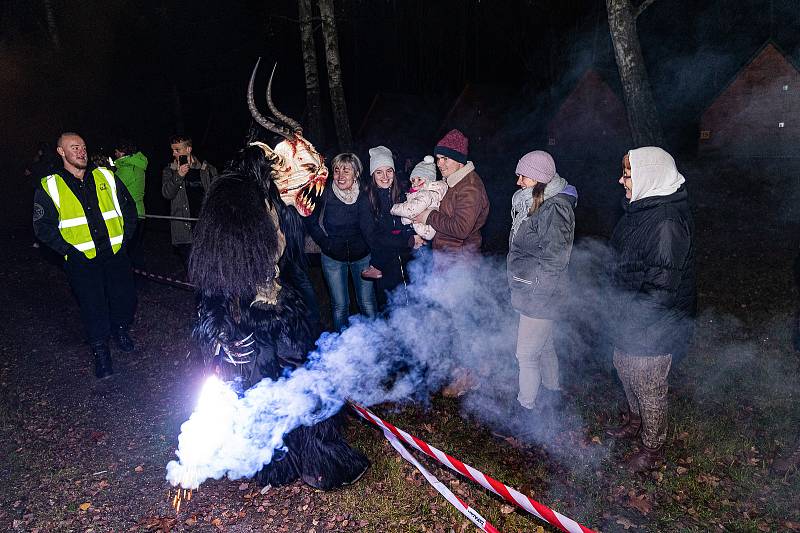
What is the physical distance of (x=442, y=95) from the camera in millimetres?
27531

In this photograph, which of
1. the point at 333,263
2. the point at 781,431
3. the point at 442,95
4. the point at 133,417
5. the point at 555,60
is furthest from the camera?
the point at 555,60

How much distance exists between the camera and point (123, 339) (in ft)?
21.2

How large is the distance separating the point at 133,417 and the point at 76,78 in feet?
97.2

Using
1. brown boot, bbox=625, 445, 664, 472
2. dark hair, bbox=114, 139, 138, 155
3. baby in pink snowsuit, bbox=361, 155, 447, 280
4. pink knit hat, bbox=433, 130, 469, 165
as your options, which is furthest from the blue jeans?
dark hair, bbox=114, 139, 138, 155

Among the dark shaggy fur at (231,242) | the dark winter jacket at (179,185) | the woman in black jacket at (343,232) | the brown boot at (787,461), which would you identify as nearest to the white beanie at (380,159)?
the woman in black jacket at (343,232)

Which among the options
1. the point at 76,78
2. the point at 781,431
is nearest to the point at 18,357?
the point at 781,431

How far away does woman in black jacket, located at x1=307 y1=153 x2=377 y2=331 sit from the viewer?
5371 mm

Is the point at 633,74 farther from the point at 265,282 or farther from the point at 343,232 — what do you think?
the point at 265,282

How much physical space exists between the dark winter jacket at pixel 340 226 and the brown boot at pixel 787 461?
13.2 feet

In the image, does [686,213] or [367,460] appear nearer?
[686,213]

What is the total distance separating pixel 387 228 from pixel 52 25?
3193cm

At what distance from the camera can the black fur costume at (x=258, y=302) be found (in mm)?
3555

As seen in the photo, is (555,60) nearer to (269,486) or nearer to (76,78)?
(76,78)

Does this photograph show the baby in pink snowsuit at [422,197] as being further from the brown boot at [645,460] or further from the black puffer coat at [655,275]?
the brown boot at [645,460]
